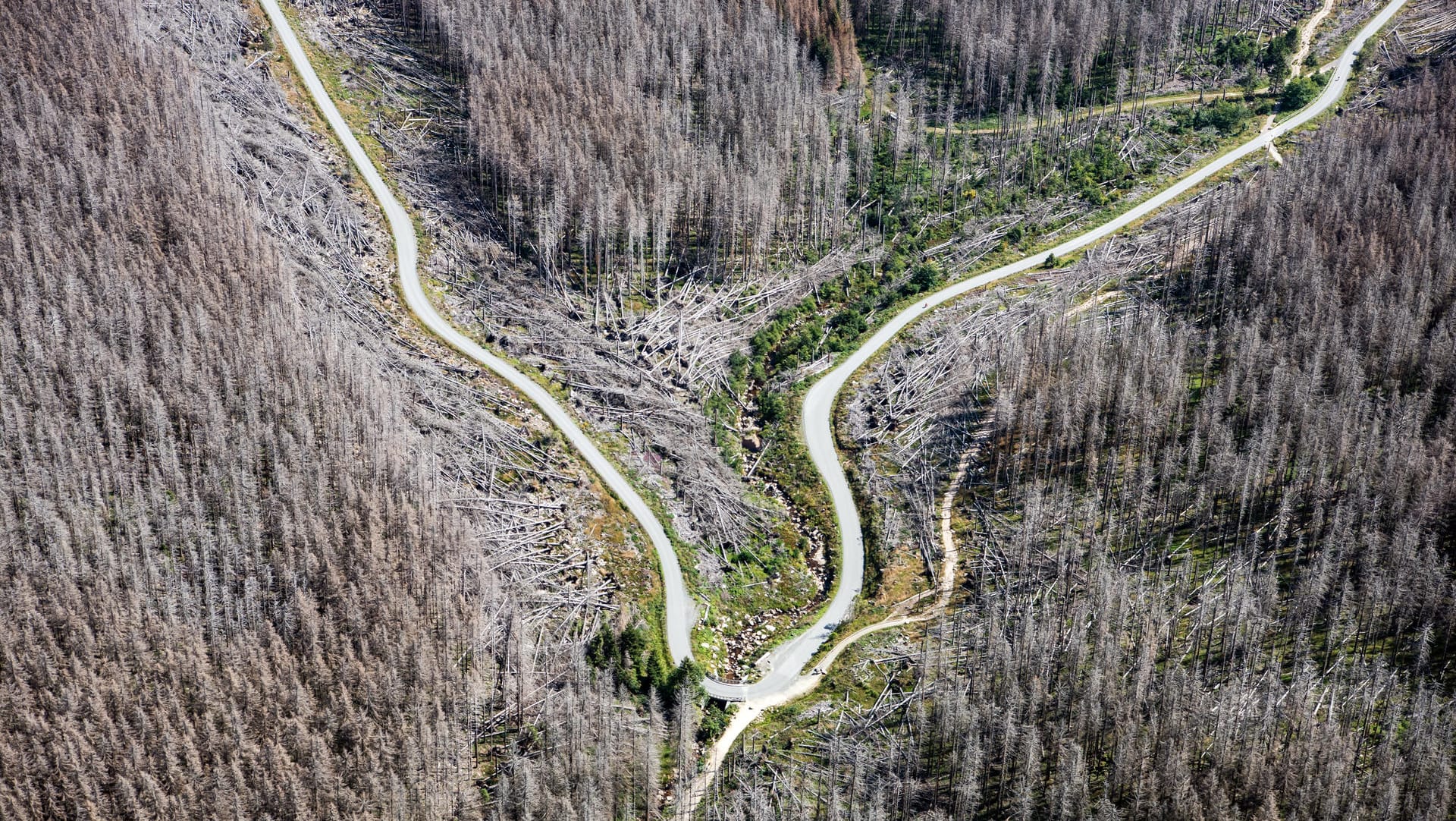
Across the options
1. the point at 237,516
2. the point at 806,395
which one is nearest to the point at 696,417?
the point at 806,395

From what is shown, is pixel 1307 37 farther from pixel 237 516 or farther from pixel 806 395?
pixel 237 516

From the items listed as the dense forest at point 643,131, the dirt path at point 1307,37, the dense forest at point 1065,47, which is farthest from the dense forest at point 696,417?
the dirt path at point 1307,37

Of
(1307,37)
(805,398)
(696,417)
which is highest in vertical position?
(1307,37)

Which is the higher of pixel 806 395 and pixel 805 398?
pixel 806 395

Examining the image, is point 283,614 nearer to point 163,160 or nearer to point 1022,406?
point 163,160

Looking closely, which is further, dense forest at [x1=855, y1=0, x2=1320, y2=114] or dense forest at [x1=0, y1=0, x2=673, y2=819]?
dense forest at [x1=855, y1=0, x2=1320, y2=114]

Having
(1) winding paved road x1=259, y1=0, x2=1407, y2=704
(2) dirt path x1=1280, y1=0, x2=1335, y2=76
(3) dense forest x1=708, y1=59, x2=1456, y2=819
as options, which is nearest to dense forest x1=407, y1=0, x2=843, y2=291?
(1) winding paved road x1=259, y1=0, x2=1407, y2=704

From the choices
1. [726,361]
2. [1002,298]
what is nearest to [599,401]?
[726,361]

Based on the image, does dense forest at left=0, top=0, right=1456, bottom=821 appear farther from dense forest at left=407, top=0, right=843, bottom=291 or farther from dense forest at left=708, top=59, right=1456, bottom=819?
dense forest at left=407, top=0, right=843, bottom=291
